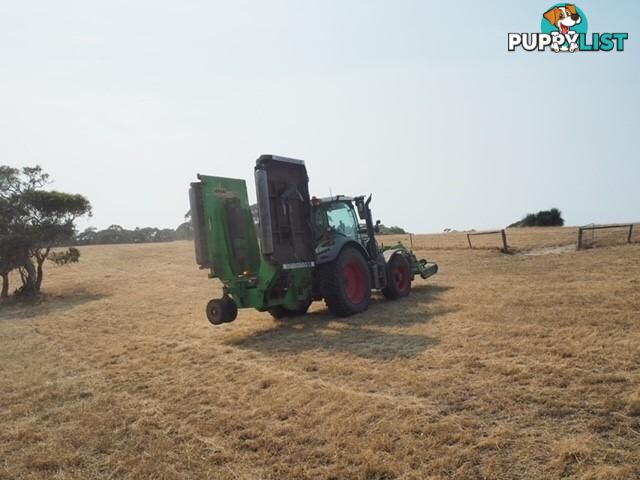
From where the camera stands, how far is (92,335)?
9.64 m

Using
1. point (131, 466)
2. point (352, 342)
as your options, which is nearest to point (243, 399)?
point (131, 466)

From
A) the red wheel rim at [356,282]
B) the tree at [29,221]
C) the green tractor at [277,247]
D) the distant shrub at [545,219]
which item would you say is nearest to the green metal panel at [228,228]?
the green tractor at [277,247]

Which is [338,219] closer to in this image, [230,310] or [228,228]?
[228,228]

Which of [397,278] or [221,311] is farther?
[397,278]

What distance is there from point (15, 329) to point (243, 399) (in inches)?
362

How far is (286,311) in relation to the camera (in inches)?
399

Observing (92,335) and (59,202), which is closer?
(92,335)

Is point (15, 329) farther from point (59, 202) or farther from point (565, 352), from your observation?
point (565, 352)

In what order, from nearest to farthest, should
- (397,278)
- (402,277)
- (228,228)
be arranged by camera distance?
(228,228)
(397,278)
(402,277)

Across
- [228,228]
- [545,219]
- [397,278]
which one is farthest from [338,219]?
[545,219]

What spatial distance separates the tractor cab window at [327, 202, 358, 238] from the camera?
33.0 ft

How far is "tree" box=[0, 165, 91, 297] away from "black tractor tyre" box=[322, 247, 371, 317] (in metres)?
13.7

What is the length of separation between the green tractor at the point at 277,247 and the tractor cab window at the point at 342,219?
0.02 m

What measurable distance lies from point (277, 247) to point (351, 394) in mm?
4194
